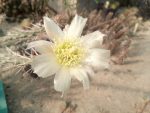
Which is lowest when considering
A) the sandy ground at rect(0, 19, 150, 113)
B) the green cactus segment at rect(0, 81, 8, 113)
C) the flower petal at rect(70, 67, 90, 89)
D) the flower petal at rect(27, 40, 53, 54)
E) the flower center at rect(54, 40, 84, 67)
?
the sandy ground at rect(0, 19, 150, 113)

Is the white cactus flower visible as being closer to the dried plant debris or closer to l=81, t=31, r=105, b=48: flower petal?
l=81, t=31, r=105, b=48: flower petal

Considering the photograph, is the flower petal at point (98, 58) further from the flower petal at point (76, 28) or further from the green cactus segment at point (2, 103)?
the green cactus segment at point (2, 103)

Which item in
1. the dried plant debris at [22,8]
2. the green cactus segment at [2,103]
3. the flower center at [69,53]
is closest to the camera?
the flower center at [69,53]


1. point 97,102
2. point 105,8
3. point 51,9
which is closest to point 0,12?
point 51,9

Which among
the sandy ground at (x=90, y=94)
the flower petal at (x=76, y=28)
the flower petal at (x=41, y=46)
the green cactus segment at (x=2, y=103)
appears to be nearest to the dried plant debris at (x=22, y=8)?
the sandy ground at (x=90, y=94)

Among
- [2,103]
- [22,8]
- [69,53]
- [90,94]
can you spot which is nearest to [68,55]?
[69,53]

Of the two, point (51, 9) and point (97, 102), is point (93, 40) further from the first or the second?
point (51, 9)

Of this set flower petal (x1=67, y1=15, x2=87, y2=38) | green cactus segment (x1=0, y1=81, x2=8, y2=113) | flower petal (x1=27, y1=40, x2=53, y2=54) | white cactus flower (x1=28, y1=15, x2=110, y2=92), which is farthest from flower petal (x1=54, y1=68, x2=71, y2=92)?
green cactus segment (x1=0, y1=81, x2=8, y2=113)

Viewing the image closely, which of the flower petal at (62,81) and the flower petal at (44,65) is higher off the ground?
the flower petal at (44,65)
